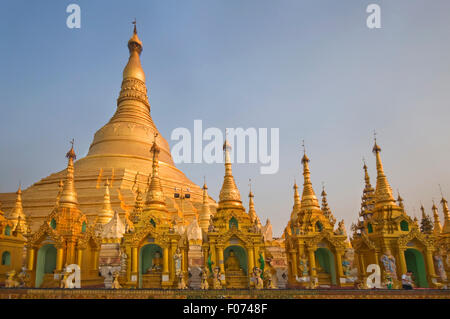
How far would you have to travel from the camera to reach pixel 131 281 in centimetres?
2041

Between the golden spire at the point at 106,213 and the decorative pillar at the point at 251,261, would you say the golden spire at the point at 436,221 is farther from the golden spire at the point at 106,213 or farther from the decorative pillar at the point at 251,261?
the golden spire at the point at 106,213

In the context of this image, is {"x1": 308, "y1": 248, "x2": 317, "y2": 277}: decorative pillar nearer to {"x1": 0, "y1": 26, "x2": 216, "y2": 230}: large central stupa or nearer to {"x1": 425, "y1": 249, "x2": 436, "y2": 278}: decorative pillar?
{"x1": 425, "y1": 249, "x2": 436, "y2": 278}: decorative pillar

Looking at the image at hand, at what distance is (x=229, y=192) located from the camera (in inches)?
942

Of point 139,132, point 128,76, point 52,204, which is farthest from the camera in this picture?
point 128,76

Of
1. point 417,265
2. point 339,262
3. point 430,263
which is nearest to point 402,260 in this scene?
point 430,263

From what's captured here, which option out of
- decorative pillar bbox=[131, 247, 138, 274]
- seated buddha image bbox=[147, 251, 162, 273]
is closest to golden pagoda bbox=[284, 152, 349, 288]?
seated buddha image bbox=[147, 251, 162, 273]

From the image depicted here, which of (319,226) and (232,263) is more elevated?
(319,226)

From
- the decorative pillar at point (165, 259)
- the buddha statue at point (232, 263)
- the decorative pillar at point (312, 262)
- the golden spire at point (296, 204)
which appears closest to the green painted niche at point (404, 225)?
the decorative pillar at point (312, 262)

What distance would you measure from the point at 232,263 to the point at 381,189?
12154 millimetres

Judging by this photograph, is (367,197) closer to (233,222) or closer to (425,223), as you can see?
(425,223)

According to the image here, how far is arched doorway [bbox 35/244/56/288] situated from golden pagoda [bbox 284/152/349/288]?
51.5ft
